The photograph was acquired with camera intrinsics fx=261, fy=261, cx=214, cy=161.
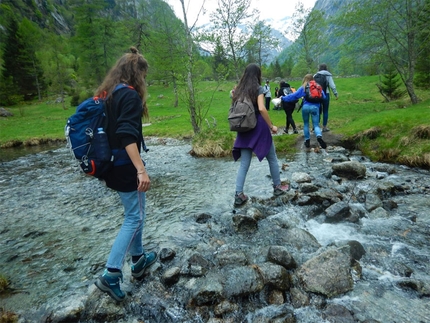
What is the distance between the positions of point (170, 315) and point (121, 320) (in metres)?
0.64

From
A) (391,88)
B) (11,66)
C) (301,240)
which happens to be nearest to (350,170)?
(301,240)

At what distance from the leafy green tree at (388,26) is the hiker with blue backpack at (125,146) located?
1812 centimetres

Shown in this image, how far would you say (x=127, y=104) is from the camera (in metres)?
3.32

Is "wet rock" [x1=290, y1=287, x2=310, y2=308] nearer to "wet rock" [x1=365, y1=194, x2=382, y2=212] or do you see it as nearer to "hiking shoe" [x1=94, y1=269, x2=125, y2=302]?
"hiking shoe" [x1=94, y1=269, x2=125, y2=302]

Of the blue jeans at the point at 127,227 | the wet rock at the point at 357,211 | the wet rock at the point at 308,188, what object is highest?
the blue jeans at the point at 127,227

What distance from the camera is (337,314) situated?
3.31 meters

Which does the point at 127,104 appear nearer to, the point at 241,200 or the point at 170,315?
the point at 170,315

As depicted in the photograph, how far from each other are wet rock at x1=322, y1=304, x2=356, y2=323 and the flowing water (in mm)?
122

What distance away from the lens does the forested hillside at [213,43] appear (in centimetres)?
1642

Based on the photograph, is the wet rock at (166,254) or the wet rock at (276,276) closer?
the wet rock at (276,276)

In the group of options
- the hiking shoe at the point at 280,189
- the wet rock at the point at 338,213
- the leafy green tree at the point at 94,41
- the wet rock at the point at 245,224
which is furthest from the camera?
the leafy green tree at the point at 94,41

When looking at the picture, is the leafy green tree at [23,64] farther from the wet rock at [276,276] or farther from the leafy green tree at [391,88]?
the wet rock at [276,276]

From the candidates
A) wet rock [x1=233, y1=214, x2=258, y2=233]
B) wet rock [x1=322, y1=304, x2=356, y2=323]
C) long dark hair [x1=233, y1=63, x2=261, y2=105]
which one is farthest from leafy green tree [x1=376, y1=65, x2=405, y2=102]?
wet rock [x1=322, y1=304, x2=356, y2=323]

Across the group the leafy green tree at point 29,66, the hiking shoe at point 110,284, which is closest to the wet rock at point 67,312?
the hiking shoe at point 110,284
